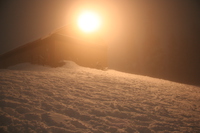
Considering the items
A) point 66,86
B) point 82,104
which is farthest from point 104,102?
point 66,86

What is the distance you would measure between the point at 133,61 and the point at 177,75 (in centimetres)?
1145

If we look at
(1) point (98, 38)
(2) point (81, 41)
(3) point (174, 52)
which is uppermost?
(3) point (174, 52)

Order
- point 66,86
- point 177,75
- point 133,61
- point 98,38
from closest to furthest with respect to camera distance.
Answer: point 66,86 → point 98,38 → point 177,75 → point 133,61

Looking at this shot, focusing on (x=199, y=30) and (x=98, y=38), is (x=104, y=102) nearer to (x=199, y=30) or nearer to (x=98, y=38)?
(x=98, y=38)

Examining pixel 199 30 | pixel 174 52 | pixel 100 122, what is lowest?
pixel 100 122

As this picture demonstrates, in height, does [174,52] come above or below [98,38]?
above

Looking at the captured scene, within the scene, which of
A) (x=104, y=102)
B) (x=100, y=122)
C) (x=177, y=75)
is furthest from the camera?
(x=177, y=75)

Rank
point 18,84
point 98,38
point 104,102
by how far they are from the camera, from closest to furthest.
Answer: point 104,102 → point 18,84 → point 98,38

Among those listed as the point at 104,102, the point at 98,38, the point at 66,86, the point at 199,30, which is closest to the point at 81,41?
the point at 98,38

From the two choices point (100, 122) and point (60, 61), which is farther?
point (60, 61)

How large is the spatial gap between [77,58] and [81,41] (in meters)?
1.86

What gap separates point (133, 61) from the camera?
3538cm

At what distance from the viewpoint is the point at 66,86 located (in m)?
5.14

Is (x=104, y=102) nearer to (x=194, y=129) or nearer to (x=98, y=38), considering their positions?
(x=194, y=129)
